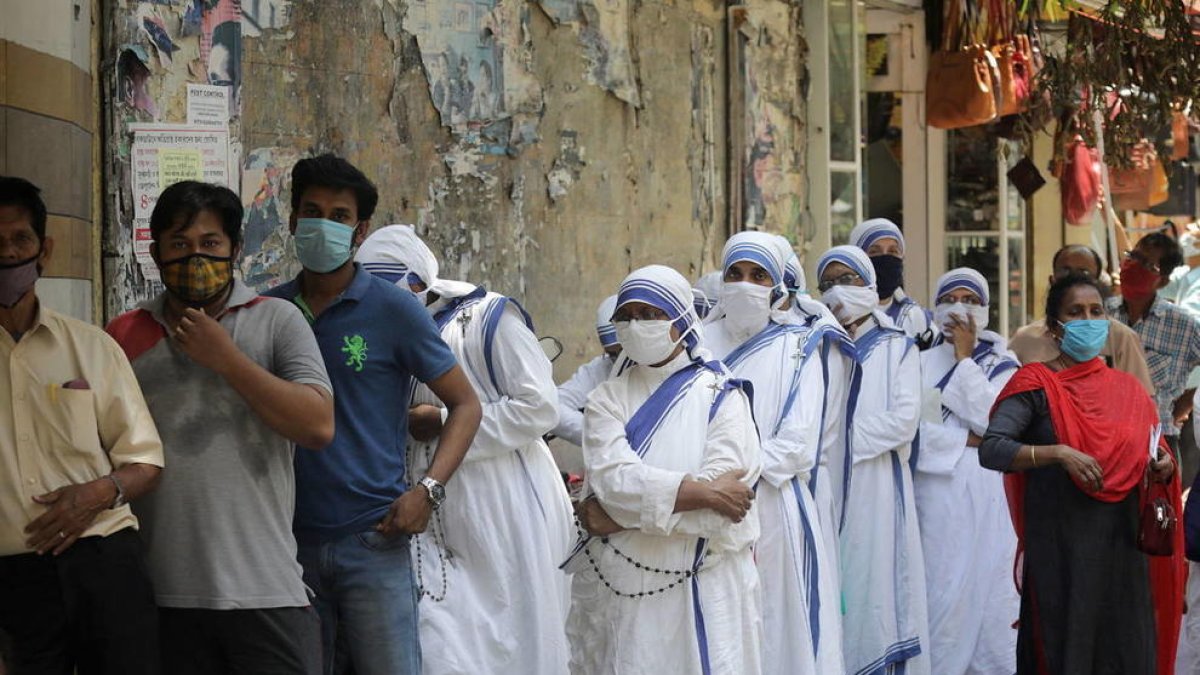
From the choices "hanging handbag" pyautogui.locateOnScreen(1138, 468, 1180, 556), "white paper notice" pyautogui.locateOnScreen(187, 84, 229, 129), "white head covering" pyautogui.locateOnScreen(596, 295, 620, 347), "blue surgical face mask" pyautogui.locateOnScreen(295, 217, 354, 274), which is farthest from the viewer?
"white head covering" pyautogui.locateOnScreen(596, 295, 620, 347)

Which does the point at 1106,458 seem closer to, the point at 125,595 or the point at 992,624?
the point at 992,624

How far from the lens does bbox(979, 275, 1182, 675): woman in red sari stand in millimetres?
6602

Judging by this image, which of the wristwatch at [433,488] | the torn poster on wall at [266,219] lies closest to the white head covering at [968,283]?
the torn poster on wall at [266,219]

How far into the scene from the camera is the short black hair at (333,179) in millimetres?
4820

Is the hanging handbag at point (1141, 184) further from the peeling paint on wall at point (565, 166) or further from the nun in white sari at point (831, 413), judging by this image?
the nun in white sari at point (831, 413)

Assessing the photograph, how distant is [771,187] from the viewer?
1089 cm

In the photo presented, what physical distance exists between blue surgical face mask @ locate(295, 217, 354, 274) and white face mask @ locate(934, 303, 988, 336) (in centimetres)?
438

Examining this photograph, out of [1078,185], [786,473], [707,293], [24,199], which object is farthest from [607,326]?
[1078,185]

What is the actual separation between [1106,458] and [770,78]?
486cm

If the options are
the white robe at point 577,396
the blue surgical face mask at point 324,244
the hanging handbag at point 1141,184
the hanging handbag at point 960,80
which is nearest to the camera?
the blue surgical face mask at point 324,244

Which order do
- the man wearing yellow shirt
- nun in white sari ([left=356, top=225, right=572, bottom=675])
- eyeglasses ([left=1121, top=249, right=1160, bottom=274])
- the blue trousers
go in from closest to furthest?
1. the man wearing yellow shirt
2. the blue trousers
3. nun in white sari ([left=356, top=225, right=572, bottom=675])
4. eyeglasses ([left=1121, top=249, right=1160, bottom=274])

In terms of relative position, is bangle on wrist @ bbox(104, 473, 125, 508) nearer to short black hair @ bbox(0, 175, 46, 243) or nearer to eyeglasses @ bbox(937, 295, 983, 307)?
short black hair @ bbox(0, 175, 46, 243)

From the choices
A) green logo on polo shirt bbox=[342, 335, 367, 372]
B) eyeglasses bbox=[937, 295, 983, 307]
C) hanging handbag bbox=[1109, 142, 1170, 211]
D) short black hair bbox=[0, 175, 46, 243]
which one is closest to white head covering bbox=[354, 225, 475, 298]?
green logo on polo shirt bbox=[342, 335, 367, 372]

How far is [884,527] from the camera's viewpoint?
7.33 metres
